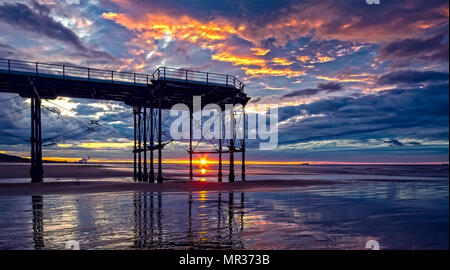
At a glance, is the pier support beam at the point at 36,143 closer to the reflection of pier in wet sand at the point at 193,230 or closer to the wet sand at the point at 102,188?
the wet sand at the point at 102,188

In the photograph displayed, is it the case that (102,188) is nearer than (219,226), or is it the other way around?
(219,226)

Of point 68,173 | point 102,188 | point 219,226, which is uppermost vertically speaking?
point 219,226

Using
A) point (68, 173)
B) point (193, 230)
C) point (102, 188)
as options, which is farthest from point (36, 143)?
point (68, 173)

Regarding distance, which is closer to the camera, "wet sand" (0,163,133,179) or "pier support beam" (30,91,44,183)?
"pier support beam" (30,91,44,183)

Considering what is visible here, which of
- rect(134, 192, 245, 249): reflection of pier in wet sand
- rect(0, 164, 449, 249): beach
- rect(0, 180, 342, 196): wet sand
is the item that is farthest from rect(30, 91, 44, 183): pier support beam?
rect(134, 192, 245, 249): reflection of pier in wet sand

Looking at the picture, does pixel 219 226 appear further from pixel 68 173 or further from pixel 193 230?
pixel 68 173

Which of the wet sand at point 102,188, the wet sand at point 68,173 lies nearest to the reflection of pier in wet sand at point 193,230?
the wet sand at point 102,188

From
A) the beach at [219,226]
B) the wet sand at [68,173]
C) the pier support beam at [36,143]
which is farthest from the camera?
the wet sand at [68,173]

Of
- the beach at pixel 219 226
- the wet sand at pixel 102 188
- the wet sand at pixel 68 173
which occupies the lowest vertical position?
the wet sand at pixel 68 173

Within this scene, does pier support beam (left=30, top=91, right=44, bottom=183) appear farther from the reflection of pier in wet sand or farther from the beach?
the reflection of pier in wet sand

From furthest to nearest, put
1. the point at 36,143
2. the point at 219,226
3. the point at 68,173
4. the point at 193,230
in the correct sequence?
the point at 68,173
the point at 36,143
the point at 219,226
the point at 193,230

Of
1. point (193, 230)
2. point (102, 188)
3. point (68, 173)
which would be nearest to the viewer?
point (193, 230)
